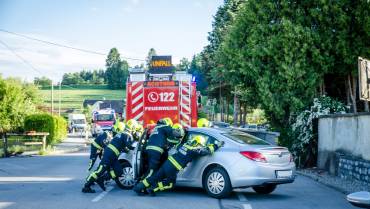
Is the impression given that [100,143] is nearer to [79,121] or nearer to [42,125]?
[42,125]

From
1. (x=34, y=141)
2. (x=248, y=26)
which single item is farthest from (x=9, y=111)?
(x=248, y=26)

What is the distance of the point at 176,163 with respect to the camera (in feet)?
36.2

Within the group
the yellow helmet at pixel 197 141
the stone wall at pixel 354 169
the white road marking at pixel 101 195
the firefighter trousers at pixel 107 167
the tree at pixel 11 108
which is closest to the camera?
the white road marking at pixel 101 195

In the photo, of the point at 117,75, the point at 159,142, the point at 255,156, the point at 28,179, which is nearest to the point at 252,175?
the point at 255,156

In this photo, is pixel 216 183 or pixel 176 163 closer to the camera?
pixel 216 183

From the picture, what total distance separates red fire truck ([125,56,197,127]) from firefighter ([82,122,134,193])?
372 centimetres

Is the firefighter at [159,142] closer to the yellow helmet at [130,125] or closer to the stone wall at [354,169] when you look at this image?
the yellow helmet at [130,125]

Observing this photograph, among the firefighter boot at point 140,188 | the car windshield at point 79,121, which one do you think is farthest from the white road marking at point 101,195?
the car windshield at point 79,121

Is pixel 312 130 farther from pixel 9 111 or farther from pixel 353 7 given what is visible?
pixel 9 111

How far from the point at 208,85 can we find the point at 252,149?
51.7m

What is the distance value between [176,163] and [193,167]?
51 cm

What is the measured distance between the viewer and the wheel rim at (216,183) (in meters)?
10.9

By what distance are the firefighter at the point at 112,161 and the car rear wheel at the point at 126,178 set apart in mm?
169

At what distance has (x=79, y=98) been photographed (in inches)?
4695
